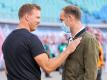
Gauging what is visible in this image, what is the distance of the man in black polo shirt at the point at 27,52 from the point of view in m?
4.16

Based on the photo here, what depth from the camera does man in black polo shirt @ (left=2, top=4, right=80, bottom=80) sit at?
4.16 meters

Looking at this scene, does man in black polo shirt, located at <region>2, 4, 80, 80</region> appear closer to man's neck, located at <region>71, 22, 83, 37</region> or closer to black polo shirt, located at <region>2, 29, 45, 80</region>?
black polo shirt, located at <region>2, 29, 45, 80</region>

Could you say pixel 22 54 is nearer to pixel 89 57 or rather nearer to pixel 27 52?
pixel 27 52

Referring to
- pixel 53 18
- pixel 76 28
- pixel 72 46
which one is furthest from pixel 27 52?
pixel 53 18

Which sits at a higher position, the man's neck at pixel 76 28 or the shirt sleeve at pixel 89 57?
the man's neck at pixel 76 28

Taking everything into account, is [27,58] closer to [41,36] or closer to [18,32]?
[18,32]

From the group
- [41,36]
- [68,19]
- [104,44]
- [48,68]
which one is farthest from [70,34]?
[104,44]

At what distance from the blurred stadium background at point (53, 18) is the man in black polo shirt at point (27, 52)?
23.7 ft

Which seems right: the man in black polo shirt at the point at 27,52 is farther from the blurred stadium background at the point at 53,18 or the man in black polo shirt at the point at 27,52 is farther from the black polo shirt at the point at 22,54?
the blurred stadium background at the point at 53,18

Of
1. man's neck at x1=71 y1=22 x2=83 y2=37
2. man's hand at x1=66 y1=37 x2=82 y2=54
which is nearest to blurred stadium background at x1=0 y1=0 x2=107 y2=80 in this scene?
man's neck at x1=71 y1=22 x2=83 y2=37

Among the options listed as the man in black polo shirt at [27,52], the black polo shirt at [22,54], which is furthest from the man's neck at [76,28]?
the black polo shirt at [22,54]

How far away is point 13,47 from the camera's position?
424cm

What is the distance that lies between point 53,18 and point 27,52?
10.00 metres

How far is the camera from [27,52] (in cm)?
419
